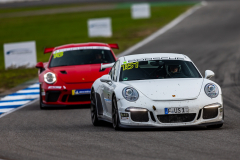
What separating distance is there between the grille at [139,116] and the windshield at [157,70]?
0.94 meters

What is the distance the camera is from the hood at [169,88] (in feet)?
28.8

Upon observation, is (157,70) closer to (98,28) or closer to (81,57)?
(81,57)

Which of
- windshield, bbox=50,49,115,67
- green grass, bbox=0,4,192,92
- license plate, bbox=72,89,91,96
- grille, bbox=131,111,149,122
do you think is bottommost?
green grass, bbox=0,4,192,92

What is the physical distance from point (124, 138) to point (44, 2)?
217 feet

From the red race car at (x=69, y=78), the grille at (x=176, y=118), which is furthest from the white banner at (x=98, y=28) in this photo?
the grille at (x=176, y=118)

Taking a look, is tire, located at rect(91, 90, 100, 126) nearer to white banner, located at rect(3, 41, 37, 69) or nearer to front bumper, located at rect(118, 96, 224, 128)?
front bumper, located at rect(118, 96, 224, 128)

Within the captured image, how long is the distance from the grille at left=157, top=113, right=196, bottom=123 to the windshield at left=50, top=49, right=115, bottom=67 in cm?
565

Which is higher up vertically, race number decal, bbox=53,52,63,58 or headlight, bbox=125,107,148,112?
race number decal, bbox=53,52,63,58

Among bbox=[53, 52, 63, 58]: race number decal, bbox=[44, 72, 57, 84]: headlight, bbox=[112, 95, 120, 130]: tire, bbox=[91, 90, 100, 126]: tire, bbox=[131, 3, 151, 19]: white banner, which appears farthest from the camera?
bbox=[131, 3, 151, 19]: white banner

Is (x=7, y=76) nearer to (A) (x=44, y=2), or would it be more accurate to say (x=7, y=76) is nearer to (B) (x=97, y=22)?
(B) (x=97, y=22)

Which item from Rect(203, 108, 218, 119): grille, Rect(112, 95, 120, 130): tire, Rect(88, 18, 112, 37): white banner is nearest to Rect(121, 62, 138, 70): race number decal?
Rect(112, 95, 120, 130): tire

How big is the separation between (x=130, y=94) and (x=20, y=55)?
15.2 meters

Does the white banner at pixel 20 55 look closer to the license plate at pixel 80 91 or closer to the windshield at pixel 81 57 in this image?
the windshield at pixel 81 57

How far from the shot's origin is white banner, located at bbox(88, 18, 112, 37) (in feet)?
110
